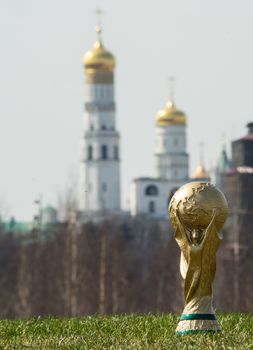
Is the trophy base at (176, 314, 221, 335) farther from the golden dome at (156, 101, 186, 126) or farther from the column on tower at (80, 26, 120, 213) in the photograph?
the golden dome at (156, 101, 186, 126)

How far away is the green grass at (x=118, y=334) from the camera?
12.1 metres

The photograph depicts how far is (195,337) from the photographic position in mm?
12328

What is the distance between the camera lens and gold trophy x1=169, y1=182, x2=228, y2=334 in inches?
498

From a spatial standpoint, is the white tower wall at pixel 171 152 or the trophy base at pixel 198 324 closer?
the trophy base at pixel 198 324

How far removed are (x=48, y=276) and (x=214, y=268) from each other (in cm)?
4968

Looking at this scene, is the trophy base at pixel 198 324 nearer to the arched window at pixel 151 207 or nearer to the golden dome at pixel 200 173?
the golden dome at pixel 200 173

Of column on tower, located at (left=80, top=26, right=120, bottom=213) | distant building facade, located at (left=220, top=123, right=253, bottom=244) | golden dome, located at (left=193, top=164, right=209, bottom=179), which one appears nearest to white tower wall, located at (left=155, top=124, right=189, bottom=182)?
column on tower, located at (left=80, top=26, right=120, bottom=213)

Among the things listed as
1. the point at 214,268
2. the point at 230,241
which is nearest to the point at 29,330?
the point at 214,268

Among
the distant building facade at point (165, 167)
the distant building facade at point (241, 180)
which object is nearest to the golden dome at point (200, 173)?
the distant building facade at point (165, 167)

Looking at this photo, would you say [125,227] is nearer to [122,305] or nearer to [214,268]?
[122,305]

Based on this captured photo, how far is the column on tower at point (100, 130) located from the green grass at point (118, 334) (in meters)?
126

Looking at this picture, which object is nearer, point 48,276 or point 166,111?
point 48,276

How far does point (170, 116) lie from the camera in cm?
14475

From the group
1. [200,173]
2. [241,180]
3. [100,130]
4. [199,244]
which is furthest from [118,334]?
[100,130]
